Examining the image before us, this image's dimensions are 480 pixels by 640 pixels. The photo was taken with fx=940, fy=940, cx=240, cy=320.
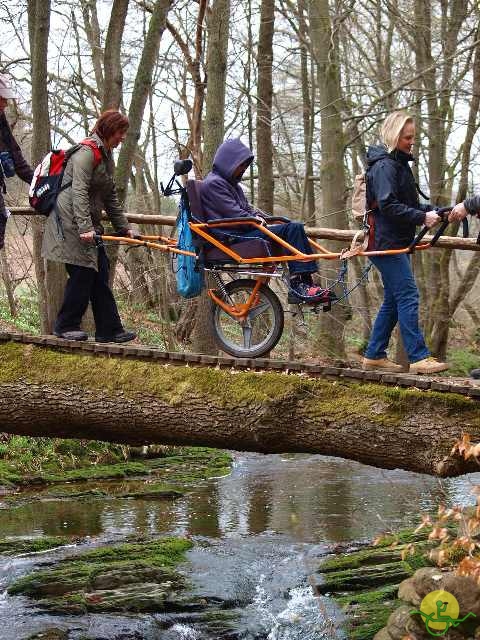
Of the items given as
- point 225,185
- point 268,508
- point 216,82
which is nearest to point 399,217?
point 225,185

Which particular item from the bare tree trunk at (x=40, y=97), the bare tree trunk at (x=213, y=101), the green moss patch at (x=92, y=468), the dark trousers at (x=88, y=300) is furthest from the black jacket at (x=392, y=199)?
the green moss patch at (x=92, y=468)

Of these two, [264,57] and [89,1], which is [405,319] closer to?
[264,57]

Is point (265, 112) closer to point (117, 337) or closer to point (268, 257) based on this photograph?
point (117, 337)

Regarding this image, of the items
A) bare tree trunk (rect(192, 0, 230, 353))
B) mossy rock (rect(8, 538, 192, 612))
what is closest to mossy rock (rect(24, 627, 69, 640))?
mossy rock (rect(8, 538, 192, 612))

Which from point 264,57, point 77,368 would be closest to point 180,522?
point 77,368

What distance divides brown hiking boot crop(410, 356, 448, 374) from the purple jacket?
5.51ft

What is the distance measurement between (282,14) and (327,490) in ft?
31.8

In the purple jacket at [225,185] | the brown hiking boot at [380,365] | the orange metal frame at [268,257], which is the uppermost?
the purple jacket at [225,185]

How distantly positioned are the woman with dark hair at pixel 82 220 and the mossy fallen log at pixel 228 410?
56 cm

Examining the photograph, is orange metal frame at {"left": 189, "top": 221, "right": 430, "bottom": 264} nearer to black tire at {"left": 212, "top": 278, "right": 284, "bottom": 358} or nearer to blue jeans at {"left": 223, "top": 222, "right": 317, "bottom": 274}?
blue jeans at {"left": 223, "top": 222, "right": 317, "bottom": 274}

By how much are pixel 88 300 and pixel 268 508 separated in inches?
137

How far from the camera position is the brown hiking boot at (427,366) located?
652 centimetres

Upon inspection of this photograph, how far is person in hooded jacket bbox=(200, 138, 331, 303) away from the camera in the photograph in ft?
22.8

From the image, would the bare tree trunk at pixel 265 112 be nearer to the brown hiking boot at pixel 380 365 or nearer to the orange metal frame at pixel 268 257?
the orange metal frame at pixel 268 257
